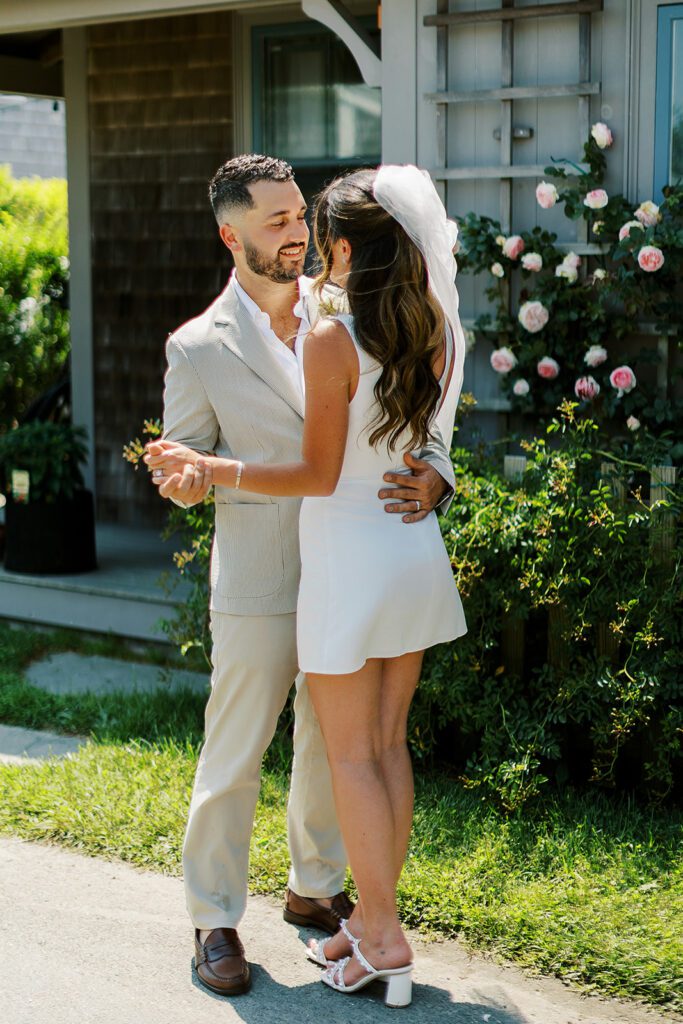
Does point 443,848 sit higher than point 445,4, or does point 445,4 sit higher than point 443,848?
point 445,4

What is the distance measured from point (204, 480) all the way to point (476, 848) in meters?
1.56

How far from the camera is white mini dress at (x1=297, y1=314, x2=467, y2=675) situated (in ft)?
9.64

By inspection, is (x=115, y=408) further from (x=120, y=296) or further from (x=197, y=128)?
(x=197, y=128)

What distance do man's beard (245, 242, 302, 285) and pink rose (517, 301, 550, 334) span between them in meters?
2.01

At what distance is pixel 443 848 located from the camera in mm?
3793

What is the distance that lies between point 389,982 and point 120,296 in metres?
5.81

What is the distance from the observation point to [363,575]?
2.94 m

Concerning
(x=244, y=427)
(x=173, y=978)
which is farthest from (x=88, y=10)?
(x=173, y=978)

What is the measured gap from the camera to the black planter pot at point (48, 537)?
6676 mm

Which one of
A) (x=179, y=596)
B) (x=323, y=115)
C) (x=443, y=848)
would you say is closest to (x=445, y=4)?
(x=323, y=115)

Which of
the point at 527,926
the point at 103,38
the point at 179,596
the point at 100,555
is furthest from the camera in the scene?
the point at 103,38

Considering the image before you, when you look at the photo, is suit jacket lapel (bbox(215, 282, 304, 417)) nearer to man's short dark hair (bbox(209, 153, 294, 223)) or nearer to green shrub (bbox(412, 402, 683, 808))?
man's short dark hair (bbox(209, 153, 294, 223))

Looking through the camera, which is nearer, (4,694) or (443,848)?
(443,848)

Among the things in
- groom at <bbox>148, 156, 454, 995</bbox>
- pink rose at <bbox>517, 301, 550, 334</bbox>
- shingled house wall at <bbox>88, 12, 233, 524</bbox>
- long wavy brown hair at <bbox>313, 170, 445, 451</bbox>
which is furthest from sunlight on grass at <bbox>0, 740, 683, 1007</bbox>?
shingled house wall at <bbox>88, 12, 233, 524</bbox>
